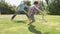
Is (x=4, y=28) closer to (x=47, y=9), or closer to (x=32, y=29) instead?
(x=32, y=29)

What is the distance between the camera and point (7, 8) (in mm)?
29703

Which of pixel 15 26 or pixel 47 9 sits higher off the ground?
pixel 15 26

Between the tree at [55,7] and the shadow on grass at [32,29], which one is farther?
the tree at [55,7]

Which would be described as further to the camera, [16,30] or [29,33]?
[16,30]

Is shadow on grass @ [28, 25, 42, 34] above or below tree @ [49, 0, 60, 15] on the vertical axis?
above

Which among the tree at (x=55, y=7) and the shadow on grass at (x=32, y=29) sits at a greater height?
the shadow on grass at (x=32, y=29)

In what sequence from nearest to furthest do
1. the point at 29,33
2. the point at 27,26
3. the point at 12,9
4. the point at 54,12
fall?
the point at 29,33 < the point at 27,26 < the point at 54,12 < the point at 12,9

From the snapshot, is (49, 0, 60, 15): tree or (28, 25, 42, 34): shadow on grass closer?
(28, 25, 42, 34): shadow on grass

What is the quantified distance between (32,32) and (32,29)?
688 millimetres

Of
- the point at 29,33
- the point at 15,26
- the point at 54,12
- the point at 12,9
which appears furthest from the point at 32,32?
the point at 12,9

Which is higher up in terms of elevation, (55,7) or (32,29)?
(32,29)

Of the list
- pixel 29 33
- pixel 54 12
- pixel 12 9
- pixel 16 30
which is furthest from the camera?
pixel 12 9

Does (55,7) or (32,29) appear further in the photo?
(55,7)

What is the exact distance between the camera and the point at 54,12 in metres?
28.0
